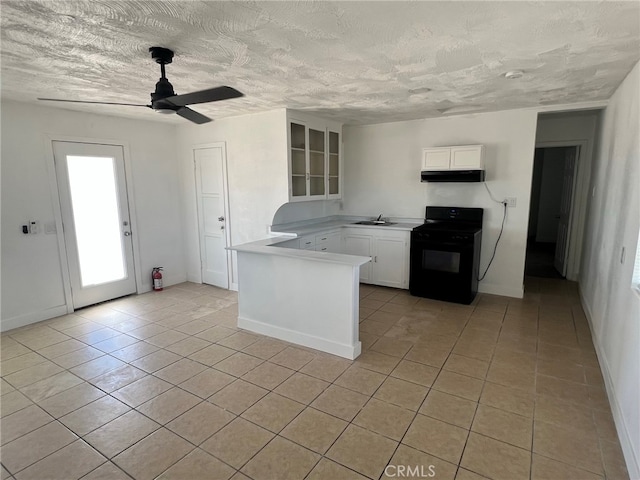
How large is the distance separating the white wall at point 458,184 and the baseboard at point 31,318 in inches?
165

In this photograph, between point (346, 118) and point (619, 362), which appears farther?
point (346, 118)

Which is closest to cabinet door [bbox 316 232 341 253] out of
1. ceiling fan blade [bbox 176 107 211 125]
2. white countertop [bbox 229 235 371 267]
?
white countertop [bbox 229 235 371 267]

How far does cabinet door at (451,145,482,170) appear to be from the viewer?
4332 mm

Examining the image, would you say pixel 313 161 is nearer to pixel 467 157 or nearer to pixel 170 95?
pixel 467 157

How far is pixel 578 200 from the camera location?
5.12 meters

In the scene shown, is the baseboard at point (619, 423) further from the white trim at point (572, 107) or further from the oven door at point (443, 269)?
the white trim at point (572, 107)

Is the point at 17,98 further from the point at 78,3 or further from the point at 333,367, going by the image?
the point at 333,367

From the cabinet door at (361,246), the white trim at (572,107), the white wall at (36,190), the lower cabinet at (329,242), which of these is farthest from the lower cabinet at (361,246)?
the white wall at (36,190)

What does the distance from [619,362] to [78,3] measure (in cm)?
378

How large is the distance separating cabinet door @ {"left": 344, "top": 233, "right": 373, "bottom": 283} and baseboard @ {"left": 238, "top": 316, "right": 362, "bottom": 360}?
6.76 ft

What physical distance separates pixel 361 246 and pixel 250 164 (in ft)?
6.44

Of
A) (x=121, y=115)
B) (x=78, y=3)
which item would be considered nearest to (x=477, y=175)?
(x=78, y=3)

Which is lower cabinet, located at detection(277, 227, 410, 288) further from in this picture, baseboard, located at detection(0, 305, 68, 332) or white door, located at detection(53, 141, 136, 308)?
baseboard, located at detection(0, 305, 68, 332)

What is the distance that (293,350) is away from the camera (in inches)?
126
